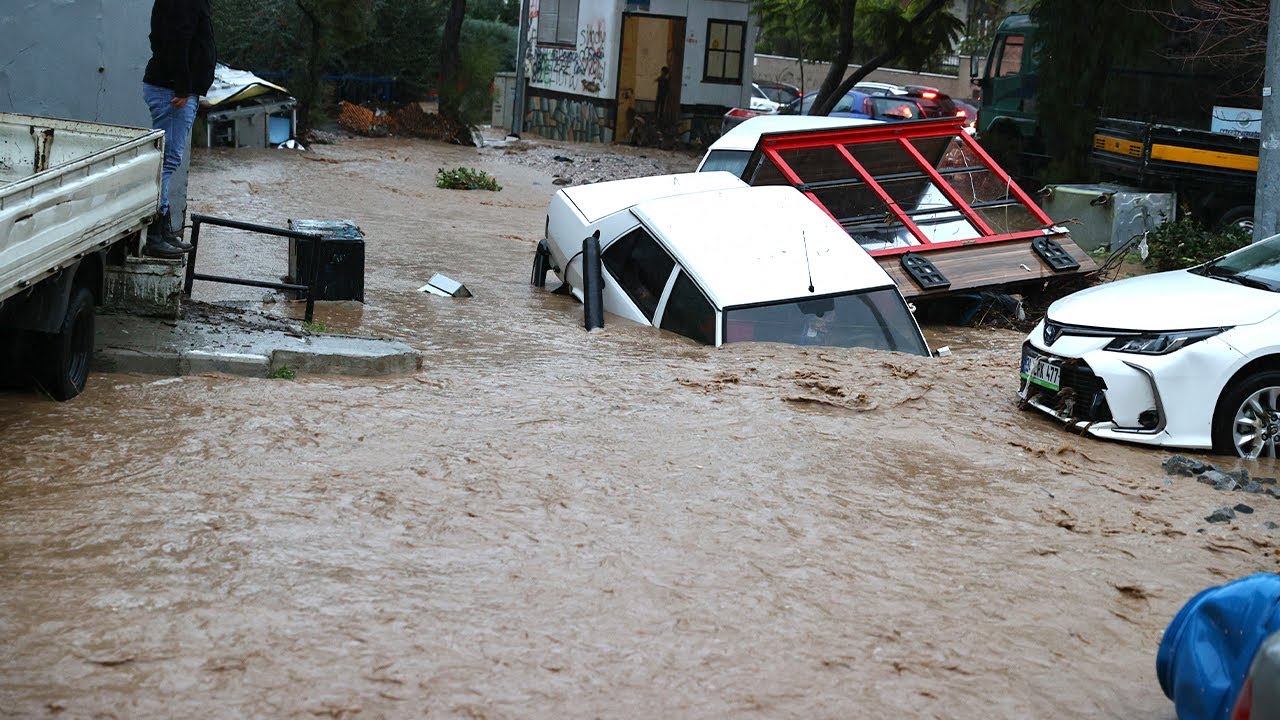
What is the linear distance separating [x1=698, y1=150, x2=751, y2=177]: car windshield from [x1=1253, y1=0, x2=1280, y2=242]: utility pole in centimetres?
468

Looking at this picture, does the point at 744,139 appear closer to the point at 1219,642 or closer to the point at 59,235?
the point at 59,235

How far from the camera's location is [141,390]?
6.97 meters

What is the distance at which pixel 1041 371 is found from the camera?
7.61m

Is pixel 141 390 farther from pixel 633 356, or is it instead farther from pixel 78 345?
pixel 633 356

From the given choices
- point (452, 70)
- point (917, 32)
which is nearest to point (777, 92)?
point (452, 70)

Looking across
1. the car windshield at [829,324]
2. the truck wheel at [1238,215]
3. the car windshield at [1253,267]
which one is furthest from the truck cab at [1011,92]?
the car windshield at [1253,267]

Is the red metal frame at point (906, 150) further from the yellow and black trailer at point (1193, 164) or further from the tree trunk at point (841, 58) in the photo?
the tree trunk at point (841, 58)

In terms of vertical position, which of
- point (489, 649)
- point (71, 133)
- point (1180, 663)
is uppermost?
point (71, 133)

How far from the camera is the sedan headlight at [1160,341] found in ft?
22.9

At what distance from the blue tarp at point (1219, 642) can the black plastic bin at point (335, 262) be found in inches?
298

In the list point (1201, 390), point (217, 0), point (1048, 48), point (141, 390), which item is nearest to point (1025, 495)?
point (1201, 390)

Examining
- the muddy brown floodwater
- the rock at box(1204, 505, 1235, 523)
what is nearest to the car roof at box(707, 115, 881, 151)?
the muddy brown floodwater

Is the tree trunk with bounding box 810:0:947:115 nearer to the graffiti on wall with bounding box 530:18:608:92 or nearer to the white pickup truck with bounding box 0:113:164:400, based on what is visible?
the graffiti on wall with bounding box 530:18:608:92

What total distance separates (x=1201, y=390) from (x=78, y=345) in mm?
6078
